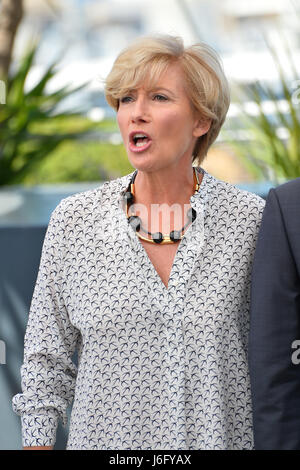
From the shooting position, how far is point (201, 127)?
1860 millimetres

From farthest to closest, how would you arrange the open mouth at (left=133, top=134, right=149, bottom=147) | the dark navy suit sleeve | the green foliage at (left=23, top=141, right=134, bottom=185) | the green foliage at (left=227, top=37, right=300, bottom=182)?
the green foliage at (left=23, top=141, right=134, bottom=185) → the green foliage at (left=227, top=37, right=300, bottom=182) → the open mouth at (left=133, top=134, right=149, bottom=147) → the dark navy suit sleeve

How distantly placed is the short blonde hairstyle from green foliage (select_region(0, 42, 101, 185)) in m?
2.20

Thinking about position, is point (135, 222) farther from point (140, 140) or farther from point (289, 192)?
point (289, 192)

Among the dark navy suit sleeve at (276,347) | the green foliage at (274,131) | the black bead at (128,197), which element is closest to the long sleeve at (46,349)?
the black bead at (128,197)

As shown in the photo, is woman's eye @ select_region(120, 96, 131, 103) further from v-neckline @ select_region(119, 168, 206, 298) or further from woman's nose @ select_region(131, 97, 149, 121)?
v-neckline @ select_region(119, 168, 206, 298)

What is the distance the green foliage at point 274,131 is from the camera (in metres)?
3.14

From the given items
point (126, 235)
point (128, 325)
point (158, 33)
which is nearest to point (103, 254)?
point (126, 235)

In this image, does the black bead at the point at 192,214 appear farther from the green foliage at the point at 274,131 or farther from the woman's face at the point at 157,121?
the green foliage at the point at 274,131

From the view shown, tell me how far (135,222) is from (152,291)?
17 cm

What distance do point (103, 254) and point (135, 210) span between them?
0.43ft

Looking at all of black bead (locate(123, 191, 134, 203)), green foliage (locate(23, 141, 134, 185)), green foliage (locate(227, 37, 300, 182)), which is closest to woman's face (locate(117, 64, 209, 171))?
black bead (locate(123, 191, 134, 203))

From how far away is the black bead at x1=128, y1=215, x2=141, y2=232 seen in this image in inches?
70.9

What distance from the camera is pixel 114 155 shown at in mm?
10000

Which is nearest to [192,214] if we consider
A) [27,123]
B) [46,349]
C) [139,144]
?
[139,144]
